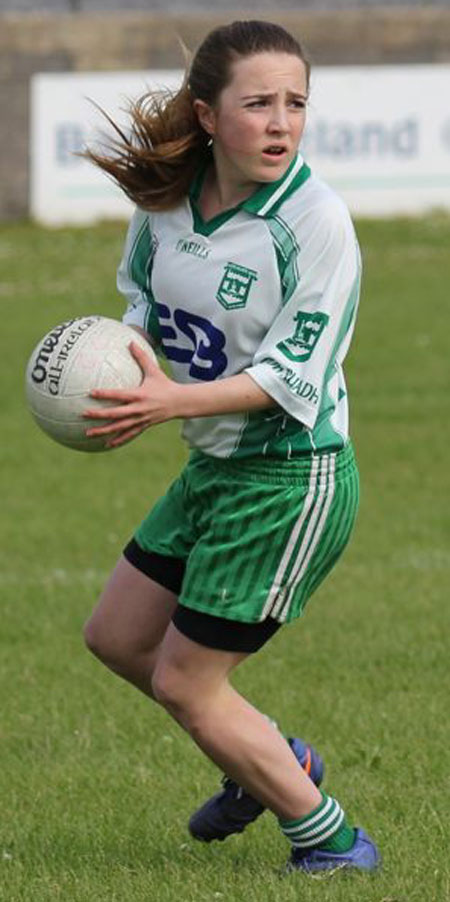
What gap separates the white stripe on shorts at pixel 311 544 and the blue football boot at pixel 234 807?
55cm

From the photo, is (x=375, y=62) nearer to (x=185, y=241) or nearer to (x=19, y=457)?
(x=19, y=457)

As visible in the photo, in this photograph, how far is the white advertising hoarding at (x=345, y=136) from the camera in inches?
1010

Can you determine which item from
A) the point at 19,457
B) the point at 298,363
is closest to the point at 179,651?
the point at 298,363

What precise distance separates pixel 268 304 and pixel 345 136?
2104 cm

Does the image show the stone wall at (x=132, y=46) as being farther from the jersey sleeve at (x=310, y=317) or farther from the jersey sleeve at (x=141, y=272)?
the jersey sleeve at (x=310, y=317)

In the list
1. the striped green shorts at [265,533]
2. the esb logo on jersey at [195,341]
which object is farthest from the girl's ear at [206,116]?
the striped green shorts at [265,533]

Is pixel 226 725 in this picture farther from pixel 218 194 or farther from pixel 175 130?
pixel 175 130

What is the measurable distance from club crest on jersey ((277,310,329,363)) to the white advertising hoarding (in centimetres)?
2029

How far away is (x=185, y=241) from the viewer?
17.2 feet

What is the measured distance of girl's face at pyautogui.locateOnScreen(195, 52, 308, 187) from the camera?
507 cm

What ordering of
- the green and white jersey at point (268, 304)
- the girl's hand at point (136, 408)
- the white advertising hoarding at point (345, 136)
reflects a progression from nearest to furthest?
the girl's hand at point (136, 408)
the green and white jersey at point (268, 304)
the white advertising hoarding at point (345, 136)

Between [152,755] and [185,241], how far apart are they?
7.45 feet

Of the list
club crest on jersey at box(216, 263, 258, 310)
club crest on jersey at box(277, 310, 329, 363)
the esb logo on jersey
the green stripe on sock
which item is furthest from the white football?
the green stripe on sock

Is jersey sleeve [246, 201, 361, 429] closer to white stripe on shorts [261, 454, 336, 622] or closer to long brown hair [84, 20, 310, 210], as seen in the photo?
white stripe on shorts [261, 454, 336, 622]
